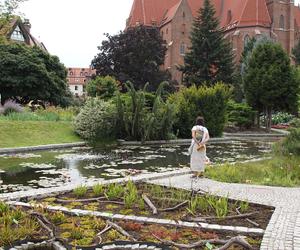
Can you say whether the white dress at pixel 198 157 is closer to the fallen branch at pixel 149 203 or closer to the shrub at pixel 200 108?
the fallen branch at pixel 149 203

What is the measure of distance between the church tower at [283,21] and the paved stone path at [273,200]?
225 ft

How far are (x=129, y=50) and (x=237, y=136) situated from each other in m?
24.6

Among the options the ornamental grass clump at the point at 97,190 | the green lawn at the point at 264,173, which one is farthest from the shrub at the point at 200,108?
the ornamental grass clump at the point at 97,190

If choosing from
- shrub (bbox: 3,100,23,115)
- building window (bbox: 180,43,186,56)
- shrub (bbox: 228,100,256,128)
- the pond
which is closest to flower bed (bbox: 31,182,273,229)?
the pond

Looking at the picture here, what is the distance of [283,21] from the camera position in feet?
249

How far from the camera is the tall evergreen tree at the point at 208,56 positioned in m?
53.7

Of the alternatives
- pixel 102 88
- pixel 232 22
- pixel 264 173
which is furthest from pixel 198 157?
pixel 232 22

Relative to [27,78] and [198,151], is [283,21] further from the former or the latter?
[198,151]

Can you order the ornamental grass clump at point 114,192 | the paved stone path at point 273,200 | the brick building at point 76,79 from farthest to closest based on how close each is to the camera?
1. the brick building at point 76,79
2. the ornamental grass clump at point 114,192
3. the paved stone path at point 273,200

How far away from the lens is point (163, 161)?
16.6m

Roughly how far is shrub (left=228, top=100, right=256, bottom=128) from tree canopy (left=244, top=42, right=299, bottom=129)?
1446 mm

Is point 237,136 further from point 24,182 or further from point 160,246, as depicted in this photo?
point 160,246

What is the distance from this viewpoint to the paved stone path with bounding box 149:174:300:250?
18.4 ft

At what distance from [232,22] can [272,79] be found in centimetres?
4273
